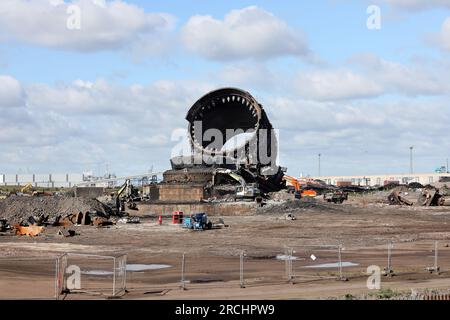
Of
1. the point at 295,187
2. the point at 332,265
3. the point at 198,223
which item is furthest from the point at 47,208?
the point at 295,187

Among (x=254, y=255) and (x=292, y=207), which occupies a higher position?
(x=292, y=207)

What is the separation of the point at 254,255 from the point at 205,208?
39444 mm

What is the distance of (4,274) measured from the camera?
28.3m

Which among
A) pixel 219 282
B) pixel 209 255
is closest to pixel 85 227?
pixel 209 255

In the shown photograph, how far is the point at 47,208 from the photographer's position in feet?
234

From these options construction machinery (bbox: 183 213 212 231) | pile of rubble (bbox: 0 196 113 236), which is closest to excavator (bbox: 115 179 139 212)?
pile of rubble (bbox: 0 196 113 236)

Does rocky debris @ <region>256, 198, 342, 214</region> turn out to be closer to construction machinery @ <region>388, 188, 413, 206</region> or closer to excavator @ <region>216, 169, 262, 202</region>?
excavator @ <region>216, 169, 262, 202</region>

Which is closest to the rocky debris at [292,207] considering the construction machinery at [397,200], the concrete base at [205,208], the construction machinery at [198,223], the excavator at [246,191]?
the concrete base at [205,208]

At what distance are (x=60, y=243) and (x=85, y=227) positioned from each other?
52.5ft

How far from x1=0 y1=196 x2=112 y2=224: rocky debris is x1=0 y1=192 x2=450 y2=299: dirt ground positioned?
933cm

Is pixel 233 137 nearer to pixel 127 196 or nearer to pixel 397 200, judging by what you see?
pixel 127 196

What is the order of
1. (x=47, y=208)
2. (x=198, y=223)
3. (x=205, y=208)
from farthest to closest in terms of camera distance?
(x=205, y=208) < (x=47, y=208) < (x=198, y=223)

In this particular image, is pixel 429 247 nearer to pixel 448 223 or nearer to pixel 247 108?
pixel 448 223

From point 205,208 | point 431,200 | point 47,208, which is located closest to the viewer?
point 47,208
